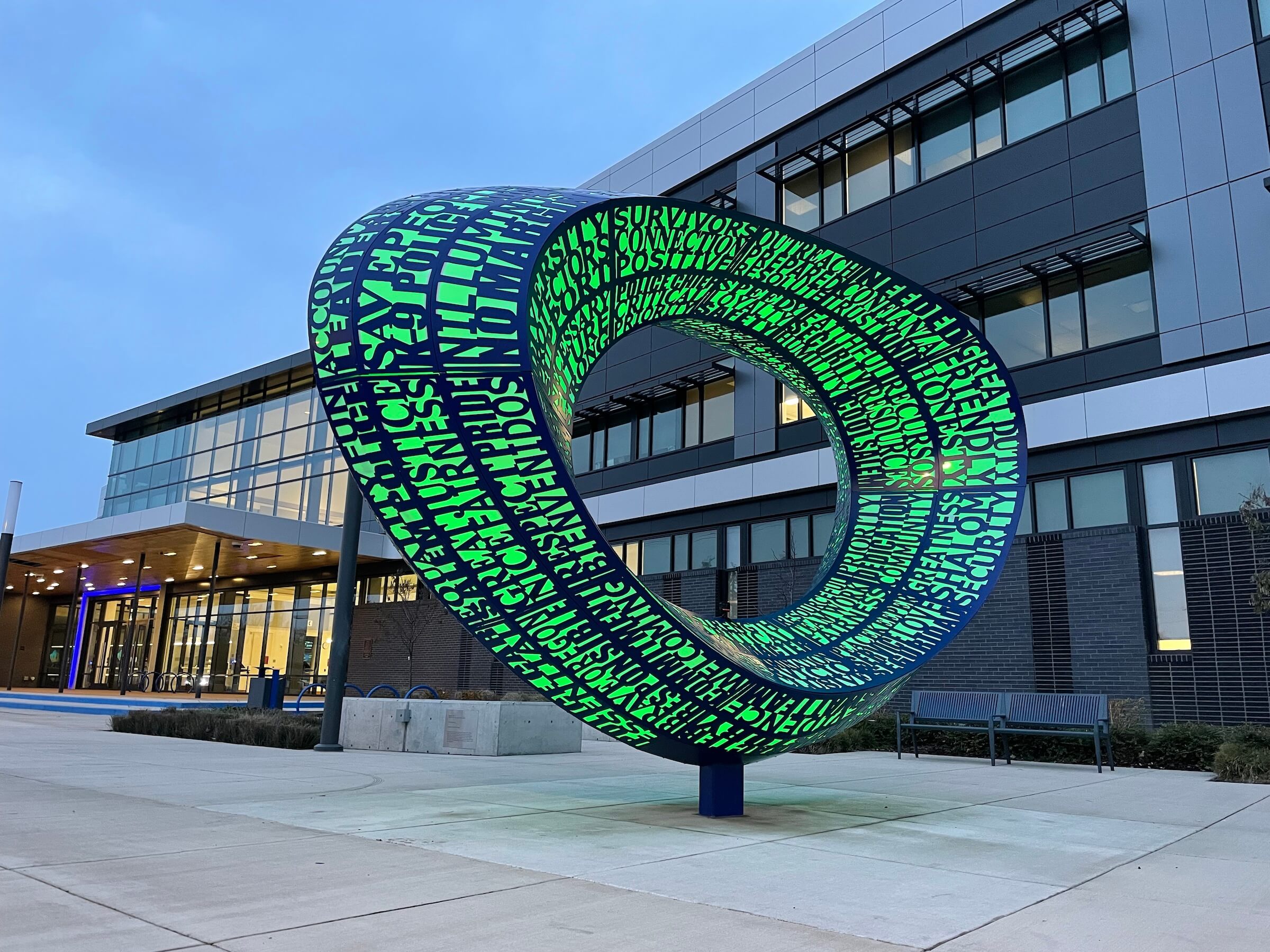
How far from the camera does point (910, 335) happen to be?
899cm

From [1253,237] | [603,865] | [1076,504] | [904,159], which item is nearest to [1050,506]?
[1076,504]

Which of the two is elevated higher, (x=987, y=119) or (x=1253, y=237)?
(x=987, y=119)

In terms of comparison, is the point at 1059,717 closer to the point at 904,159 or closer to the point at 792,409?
the point at 792,409

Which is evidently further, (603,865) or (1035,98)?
(1035,98)

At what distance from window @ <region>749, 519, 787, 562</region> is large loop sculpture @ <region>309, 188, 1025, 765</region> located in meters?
12.8

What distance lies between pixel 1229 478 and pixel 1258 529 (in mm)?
1743

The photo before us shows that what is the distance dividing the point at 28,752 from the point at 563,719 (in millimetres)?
7261

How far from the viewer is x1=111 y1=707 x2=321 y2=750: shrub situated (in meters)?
15.0

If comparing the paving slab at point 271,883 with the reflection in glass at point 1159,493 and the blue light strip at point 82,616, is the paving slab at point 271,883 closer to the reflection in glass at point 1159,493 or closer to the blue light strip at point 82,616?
the reflection in glass at point 1159,493

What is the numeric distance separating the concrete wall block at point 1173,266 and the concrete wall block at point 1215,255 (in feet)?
0.33

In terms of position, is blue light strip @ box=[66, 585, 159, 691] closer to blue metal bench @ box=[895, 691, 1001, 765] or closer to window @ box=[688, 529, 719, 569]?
window @ box=[688, 529, 719, 569]

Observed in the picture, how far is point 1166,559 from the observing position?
632 inches

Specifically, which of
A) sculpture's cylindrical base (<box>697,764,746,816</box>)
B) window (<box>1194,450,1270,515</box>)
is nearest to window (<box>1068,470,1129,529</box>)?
window (<box>1194,450,1270,515</box>)

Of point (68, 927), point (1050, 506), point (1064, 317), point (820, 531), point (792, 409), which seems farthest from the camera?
point (792, 409)
